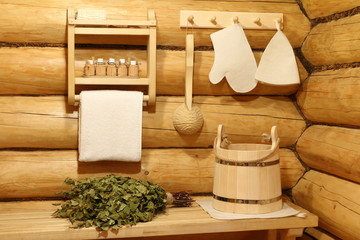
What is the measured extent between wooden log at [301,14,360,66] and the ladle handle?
2.16ft

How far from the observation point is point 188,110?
2697mm

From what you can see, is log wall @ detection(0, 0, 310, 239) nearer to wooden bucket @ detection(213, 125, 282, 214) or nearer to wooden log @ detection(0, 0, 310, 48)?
wooden log @ detection(0, 0, 310, 48)

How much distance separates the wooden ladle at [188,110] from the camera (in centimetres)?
267

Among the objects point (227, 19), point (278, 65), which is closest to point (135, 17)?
point (227, 19)

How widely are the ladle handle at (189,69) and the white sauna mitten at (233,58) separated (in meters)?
0.13

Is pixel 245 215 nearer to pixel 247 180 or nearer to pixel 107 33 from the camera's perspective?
pixel 247 180

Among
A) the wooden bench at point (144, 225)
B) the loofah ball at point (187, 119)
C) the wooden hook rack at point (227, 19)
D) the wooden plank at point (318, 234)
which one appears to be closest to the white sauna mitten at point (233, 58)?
the wooden hook rack at point (227, 19)

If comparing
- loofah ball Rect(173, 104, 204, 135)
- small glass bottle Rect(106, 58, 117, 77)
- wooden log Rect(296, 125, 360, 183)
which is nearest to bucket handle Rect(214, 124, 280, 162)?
loofah ball Rect(173, 104, 204, 135)

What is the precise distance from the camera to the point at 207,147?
2.84m

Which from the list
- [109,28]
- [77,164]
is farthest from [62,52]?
[77,164]

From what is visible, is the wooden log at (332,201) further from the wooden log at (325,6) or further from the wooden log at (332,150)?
the wooden log at (325,6)

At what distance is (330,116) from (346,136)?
182 mm

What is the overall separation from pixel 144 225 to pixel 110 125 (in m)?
0.57

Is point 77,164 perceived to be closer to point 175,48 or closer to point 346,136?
point 175,48
